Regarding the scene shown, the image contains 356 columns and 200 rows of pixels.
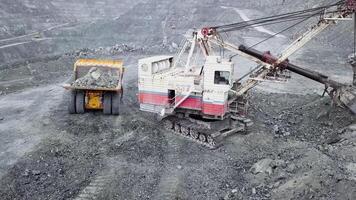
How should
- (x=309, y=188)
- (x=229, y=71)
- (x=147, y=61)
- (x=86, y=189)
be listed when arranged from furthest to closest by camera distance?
(x=147, y=61), (x=229, y=71), (x=86, y=189), (x=309, y=188)

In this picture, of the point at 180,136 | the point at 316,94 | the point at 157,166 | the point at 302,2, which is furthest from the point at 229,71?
the point at 302,2

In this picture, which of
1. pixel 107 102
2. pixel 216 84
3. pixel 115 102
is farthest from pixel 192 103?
pixel 107 102

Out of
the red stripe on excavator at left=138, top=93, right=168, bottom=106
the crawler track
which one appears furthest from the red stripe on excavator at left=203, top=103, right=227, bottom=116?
the red stripe on excavator at left=138, top=93, right=168, bottom=106

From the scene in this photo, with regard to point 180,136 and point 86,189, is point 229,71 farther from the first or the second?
point 86,189

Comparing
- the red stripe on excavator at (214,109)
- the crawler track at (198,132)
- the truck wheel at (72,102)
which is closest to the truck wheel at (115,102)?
the truck wheel at (72,102)

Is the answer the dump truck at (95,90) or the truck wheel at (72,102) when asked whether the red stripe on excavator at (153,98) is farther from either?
the truck wheel at (72,102)

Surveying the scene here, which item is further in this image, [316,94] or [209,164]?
[316,94]

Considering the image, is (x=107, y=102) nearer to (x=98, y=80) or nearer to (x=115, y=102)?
(x=115, y=102)

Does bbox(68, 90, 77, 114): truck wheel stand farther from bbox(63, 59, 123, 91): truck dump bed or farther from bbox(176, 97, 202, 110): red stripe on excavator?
bbox(176, 97, 202, 110): red stripe on excavator
